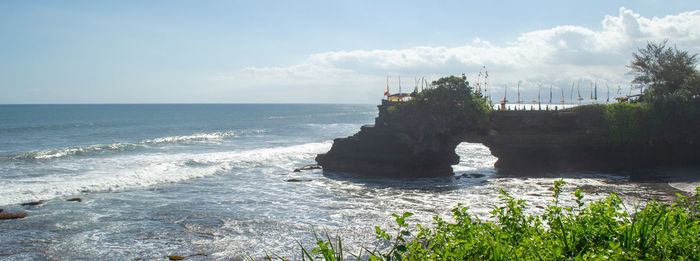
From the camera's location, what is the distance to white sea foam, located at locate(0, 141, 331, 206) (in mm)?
28219

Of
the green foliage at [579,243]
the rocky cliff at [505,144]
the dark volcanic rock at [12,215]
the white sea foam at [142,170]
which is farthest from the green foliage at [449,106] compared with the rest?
the green foliage at [579,243]

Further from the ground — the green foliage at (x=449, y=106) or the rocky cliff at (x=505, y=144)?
the green foliage at (x=449, y=106)

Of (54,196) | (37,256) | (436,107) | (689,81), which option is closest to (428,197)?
(436,107)

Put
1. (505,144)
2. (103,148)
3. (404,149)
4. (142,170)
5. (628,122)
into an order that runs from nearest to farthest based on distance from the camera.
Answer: (404,149)
(142,170)
(628,122)
(505,144)
(103,148)

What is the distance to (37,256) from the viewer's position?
55.7 feet

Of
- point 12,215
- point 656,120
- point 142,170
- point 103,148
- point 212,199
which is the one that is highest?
point 656,120

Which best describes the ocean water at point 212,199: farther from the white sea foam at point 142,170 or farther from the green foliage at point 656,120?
the green foliage at point 656,120

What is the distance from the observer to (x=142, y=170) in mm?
35875

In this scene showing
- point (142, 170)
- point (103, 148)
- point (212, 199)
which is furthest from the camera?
point (103, 148)

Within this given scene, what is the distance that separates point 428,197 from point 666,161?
24209 mm

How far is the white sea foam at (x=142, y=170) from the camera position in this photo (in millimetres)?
28219

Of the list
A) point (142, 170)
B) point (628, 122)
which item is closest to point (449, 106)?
Result: point (628, 122)

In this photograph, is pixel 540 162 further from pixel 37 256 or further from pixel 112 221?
pixel 37 256

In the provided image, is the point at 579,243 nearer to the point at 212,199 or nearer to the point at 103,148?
the point at 212,199
